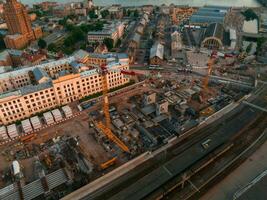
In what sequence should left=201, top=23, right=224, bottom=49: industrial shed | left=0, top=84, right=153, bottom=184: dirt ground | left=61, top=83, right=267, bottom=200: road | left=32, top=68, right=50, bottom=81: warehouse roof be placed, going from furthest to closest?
left=201, top=23, right=224, bottom=49: industrial shed < left=32, top=68, right=50, bottom=81: warehouse roof < left=0, top=84, right=153, bottom=184: dirt ground < left=61, top=83, right=267, bottom=200: road

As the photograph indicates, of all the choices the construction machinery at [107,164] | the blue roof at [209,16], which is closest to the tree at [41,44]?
the construction machinery at [107,164]

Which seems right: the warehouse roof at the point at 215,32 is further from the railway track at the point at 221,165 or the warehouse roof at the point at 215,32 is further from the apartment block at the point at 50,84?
the railway track at the point at 221,165

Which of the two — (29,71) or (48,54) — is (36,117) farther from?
(48,54)

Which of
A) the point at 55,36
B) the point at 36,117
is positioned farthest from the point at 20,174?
the point at 55,36

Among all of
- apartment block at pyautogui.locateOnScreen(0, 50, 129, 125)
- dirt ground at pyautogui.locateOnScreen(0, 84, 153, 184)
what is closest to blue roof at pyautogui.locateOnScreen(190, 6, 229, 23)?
apartment block at pyautogui.locateOnScreen(0, 50, 129, 125)

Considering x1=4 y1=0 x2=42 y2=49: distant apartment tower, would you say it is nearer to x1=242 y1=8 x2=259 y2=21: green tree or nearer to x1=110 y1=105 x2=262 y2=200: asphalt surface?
x1=110 y1=105 x2=262 y2=200: asphalt surface

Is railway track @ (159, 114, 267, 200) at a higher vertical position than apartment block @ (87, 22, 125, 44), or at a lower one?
lower

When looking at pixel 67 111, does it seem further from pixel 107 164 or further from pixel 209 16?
pixel 209 16
